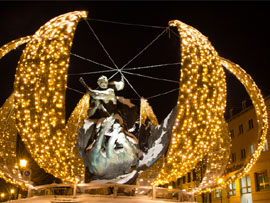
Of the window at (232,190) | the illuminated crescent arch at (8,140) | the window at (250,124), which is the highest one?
the window at (250,124)

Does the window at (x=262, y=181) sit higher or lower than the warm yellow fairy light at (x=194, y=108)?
lower

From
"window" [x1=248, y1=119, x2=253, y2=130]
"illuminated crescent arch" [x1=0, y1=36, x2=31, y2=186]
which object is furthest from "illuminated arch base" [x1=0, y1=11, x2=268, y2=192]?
"window" [x1=248, y1=119, x2=253, y2=130]

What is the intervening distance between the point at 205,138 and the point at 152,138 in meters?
3.97

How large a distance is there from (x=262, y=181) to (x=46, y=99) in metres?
18.1

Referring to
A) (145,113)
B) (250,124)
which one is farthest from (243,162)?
(145,113)

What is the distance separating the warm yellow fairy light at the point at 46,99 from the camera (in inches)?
328

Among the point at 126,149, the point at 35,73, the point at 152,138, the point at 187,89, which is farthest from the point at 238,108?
the point at 35,73

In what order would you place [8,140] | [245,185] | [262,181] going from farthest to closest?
[245,185] → [262,181] → [8,140]

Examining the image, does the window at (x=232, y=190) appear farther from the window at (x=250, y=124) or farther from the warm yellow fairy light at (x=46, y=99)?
the warm yellow fairy light at (x=46, y=99)

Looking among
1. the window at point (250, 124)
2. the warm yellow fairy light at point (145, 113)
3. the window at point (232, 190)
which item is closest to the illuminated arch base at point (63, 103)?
the warm yellow fairy light at point (145, 113)

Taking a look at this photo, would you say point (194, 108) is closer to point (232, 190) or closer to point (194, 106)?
point (194, 106)

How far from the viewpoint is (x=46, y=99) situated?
8.37m

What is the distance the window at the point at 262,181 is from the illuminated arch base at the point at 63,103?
555 inches

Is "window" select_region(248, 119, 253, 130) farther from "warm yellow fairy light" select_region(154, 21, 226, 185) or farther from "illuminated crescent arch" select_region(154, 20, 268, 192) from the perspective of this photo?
"warm yellow fairy light" select_region(154, 21, 226, 185)
